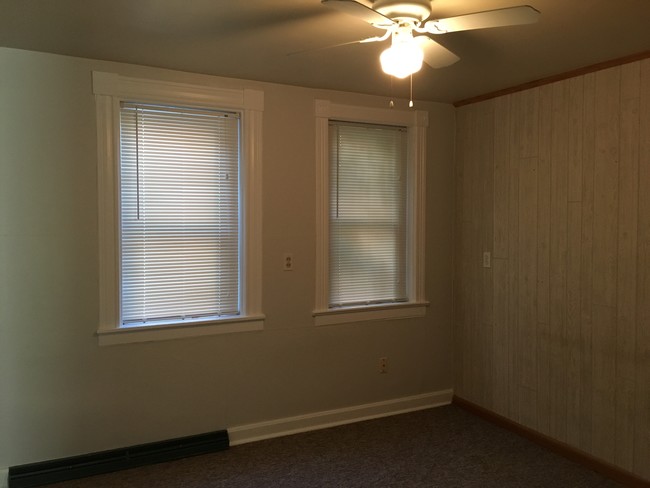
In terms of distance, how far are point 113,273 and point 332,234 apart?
1590 mm

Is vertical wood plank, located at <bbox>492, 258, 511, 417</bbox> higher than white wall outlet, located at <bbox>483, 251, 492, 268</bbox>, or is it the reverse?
white wall outlet, located at <bbox>483, 251, 492, 268</bbox>

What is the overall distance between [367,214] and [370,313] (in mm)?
790

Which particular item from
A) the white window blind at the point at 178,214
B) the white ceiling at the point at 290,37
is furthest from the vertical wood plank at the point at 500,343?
the white window blind at the point at 178,214

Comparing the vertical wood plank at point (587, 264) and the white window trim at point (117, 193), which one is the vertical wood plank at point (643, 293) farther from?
the white window trim at point (117, 193)

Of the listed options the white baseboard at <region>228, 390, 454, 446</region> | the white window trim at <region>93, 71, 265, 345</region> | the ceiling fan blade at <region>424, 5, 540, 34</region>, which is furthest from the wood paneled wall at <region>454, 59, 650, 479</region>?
the white window trim at <region>93, 71, 265, 345</region>

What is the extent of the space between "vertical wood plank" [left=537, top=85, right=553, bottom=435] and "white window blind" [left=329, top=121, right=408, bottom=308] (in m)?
1.07

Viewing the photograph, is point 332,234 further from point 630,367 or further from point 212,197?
point 630,367

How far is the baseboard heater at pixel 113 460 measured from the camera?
2887mm

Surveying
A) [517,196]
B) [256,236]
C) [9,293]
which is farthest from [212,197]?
[517,196]

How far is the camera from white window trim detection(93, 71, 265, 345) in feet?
10.1

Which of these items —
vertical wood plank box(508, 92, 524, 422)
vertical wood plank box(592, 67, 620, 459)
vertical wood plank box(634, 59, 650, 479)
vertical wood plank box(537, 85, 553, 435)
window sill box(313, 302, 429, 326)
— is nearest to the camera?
vertical wood plank box(634, 59, 650, 479)

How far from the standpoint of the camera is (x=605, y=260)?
10.2 feet

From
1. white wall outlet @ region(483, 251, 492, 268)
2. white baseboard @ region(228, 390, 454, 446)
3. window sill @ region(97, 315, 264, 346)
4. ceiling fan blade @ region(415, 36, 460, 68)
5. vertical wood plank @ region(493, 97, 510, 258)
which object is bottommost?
white baseboard @ region(228, 390, 454, 446)

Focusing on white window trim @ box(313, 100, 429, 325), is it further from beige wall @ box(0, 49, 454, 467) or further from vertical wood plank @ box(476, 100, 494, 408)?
vertical wood plank @ box(476, 100, 494, 408)
